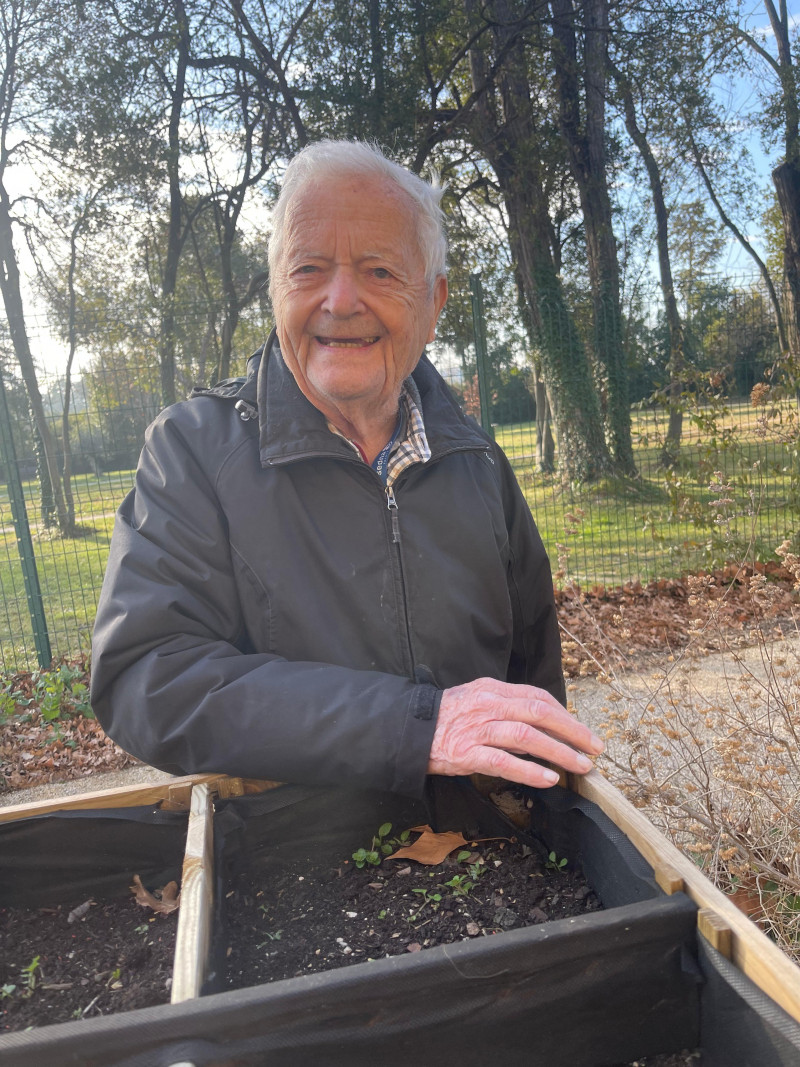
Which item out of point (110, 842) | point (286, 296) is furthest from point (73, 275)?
point (110, 842)

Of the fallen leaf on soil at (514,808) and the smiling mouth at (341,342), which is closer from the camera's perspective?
the fallen leaf on soil at (514,808)

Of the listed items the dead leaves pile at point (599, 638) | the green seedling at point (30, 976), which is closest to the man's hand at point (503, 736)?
the green seedling at point (30, 976)

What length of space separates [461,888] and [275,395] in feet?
3.42

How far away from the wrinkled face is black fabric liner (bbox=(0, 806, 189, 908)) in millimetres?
970

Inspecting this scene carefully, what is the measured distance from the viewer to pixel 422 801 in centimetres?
138

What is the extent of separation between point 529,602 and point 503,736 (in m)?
0.76

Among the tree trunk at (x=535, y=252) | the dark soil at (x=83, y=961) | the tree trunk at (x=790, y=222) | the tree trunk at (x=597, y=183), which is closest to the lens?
the dark soil at (x=83, y=961)

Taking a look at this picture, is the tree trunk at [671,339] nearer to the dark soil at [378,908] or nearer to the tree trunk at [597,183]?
the tree trunk at [597,183]

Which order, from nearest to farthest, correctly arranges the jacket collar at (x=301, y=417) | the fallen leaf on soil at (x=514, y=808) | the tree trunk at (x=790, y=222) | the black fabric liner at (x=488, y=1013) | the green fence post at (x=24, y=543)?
1. the black fabric liner at (x=488, y=1013)
2. the fallen leaf on soil at (x=514, y=808)
3. the jacket collar at (x=301, y=417)
4. the green fence post at (x=24, y=543)
5. the tree trunk at (x=790, y=222)

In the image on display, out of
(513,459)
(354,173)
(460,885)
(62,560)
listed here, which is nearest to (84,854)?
(460,885)

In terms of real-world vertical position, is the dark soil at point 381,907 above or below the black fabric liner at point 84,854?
below

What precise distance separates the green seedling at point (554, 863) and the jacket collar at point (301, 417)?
84cm

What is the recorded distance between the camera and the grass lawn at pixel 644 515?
6027mm

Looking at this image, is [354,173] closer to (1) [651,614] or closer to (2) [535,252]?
(1) [651,614]
